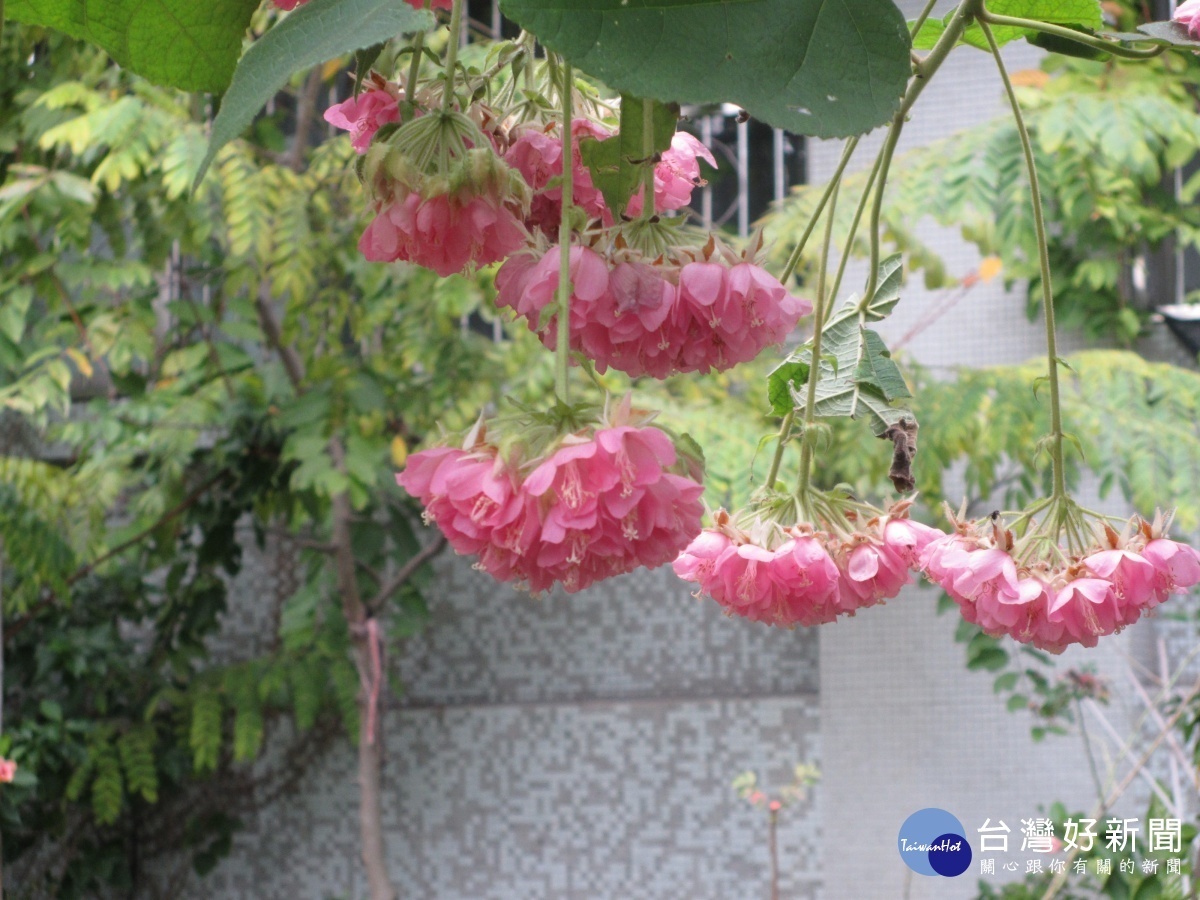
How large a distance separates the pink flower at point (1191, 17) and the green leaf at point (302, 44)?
268 millimetres

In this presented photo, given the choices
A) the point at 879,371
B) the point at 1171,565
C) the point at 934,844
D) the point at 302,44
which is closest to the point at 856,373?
the point at 879,371

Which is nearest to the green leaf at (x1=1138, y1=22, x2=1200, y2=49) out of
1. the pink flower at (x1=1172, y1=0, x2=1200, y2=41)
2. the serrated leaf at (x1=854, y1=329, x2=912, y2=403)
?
the pink flower at (x1=1172, y1=0, x2=1200, y2=41)

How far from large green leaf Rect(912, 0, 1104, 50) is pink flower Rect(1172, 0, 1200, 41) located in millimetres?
24

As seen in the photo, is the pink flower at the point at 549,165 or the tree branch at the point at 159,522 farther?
the tree branch at the point at 159,522

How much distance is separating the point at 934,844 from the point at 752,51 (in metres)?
1.78

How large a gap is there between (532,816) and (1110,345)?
1361mm

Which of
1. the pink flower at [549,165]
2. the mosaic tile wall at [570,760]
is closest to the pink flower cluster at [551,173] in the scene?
the pink flower at [549,165]

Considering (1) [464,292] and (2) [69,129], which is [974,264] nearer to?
(1) [464,292]

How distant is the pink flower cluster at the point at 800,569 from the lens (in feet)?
1.24

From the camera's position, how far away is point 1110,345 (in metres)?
2.18

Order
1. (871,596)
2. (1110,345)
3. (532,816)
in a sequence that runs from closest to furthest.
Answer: (871,596) < (1110,345) < (532,816)

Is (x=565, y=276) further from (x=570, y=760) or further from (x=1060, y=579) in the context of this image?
(x=570, y=760)

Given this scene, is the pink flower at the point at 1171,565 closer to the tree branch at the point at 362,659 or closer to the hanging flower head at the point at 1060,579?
the hanging flower head at the point at 1060,579

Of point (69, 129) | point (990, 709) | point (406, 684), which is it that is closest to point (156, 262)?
point (69, 129)
